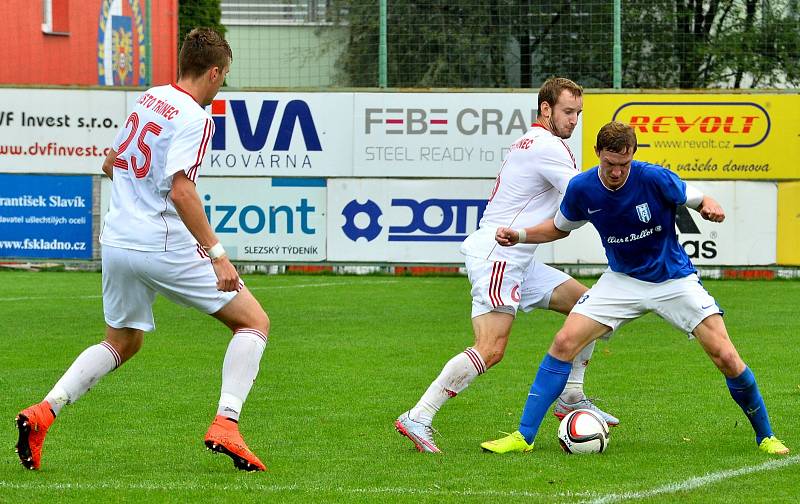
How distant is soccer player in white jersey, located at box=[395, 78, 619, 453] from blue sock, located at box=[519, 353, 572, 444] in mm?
328

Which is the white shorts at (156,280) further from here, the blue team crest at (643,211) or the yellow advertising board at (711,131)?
the yellow advertising board at (711,131)

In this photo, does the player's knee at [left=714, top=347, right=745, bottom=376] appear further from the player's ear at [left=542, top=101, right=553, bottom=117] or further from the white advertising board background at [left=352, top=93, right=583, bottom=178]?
the white advertising board background at [left=352, top=93, right=583, bottom=178]

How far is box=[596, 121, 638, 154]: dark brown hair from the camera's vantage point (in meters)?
6.73

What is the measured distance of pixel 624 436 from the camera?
300 inches

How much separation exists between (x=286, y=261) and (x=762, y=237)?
6.30 m

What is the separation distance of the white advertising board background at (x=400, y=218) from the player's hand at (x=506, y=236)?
11.4 metres

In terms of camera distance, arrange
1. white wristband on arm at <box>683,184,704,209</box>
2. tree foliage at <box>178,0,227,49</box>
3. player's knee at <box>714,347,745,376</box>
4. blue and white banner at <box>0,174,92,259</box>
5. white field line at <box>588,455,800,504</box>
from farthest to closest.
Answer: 1. tree foliage at <box>178,0,227,49</box>
2. blue and white banner at <box>0,174,92,259</box>
3. player's knee at <box>714,347,745,376</box>
4. white wristband on arm at <box>683,184,704,209</box>
5. white field line at <box>588,455,800,504</box>

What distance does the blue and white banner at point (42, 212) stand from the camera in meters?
19.0

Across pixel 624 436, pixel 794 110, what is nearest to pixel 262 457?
pixel 624 436

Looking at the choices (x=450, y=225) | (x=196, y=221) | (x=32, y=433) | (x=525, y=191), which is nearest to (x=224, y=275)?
(x=196, y=221)

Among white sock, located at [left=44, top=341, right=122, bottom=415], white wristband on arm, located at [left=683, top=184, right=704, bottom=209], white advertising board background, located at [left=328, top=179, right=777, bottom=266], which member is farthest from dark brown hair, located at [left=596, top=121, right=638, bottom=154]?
white advertising board background, located at [left=328, top=179, right=777, bottom=266]

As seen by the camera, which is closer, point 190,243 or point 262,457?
point 190,243

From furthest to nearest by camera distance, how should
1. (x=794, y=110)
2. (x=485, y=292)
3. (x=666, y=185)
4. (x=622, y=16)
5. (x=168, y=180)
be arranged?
(x=622, y=16), (x=794, y=110), (x=485, y=292), (x=666, y=185), (x=168, y=180)

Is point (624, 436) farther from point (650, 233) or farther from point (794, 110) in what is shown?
point (794, 110)
